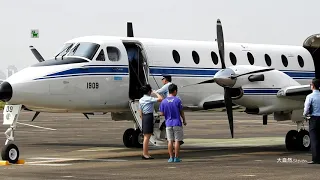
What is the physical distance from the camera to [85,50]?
21.2m

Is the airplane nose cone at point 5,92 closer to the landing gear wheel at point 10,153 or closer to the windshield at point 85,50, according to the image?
the landing gear wheel at point 10,153

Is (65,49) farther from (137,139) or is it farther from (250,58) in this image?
(250,58)

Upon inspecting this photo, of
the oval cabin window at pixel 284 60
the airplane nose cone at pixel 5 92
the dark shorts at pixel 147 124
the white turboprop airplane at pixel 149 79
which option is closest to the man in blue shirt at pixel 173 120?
the dark shorts at pixel 147 124

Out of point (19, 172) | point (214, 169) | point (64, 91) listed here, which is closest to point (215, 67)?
point (64, 91)

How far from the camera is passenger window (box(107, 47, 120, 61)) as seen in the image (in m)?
21.6

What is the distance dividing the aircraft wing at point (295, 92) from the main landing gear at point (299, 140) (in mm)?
1401

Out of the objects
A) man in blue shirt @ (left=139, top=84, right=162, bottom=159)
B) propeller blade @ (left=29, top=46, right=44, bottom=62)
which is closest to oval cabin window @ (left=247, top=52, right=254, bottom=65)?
man in blue shirt @ (left=139, top=84, right=162, bottom=159)

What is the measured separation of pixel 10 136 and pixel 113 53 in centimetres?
467

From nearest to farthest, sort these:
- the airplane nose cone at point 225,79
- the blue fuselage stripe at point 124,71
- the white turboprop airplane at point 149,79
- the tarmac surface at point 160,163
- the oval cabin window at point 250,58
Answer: the tarmac surface at point 160,163
the white turboprop airplane at point 149,79
the blue fuselage stripe at point 124,71
the airplane nose cone at point 225,79
the oval cabin window at point 250,58

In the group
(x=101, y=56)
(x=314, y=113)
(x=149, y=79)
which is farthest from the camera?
(x=149, y=79)

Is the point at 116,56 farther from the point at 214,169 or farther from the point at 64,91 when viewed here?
the point at 214,169

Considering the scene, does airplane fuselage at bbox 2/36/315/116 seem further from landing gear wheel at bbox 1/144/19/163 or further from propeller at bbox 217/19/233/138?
landing gear wheel at bbox 1/144/19/163

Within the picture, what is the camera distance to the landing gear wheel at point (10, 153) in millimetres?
17938

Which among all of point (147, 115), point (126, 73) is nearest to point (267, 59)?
point (126, 73)
